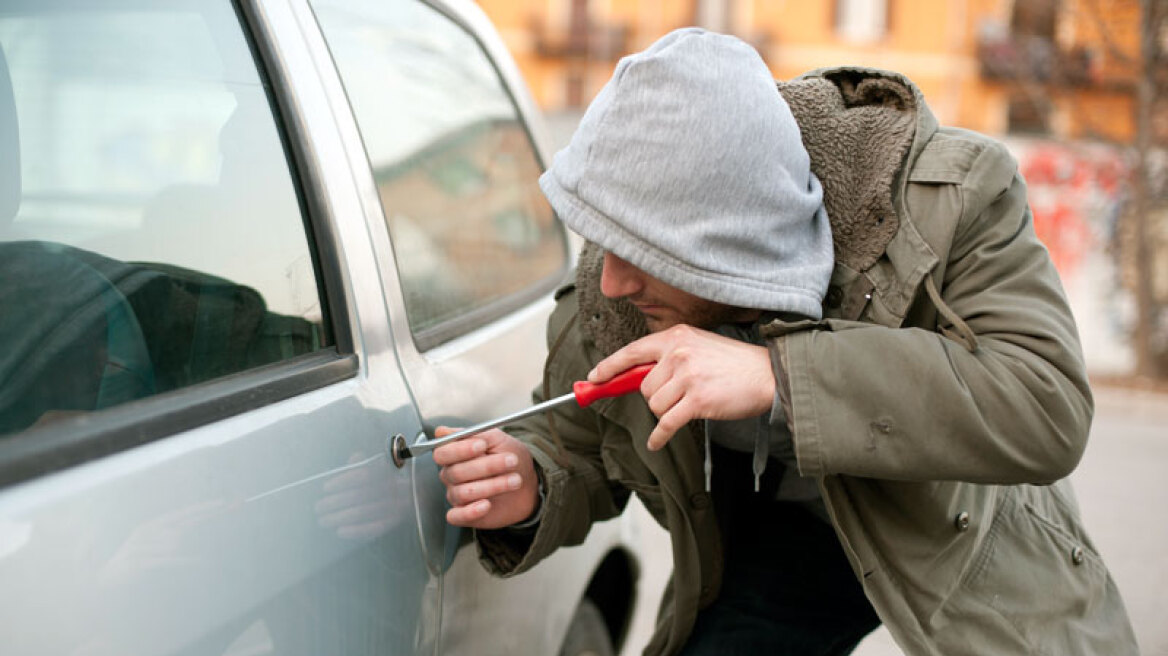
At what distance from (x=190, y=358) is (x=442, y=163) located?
1.04 m

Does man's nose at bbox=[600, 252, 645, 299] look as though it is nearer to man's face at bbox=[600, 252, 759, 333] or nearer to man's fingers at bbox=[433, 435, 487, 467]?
man's face at bbox=[600, 252, 759, 333]

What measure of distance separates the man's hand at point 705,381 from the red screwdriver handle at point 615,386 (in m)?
0.02

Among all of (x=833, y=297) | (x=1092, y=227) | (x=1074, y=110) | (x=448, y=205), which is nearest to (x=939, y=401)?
(x=833, y=297)

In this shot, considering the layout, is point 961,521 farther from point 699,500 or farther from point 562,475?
point 562,475

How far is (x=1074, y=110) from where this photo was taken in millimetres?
10289

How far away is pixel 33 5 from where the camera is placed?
4.19ft

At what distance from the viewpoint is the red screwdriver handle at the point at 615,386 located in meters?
1.43

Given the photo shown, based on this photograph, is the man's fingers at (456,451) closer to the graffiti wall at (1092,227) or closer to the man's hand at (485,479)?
the man's hand at (485,479)

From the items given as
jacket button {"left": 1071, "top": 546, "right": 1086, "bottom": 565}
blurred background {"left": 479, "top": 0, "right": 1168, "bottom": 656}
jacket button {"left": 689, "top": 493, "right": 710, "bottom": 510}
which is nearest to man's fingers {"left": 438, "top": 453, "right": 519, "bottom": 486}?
jacket button {"left": 689, "top": 493, "right": 710, "bottom": 510}

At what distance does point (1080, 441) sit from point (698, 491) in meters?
0.57

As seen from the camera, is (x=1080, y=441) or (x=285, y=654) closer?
(x=285, y=654)

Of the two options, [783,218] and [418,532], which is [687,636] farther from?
[783,218]

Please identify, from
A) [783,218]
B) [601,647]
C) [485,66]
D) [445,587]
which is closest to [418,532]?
[445,587]

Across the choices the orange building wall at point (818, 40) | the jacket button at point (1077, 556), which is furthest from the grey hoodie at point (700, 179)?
the orange building wall at point (818, 40)
